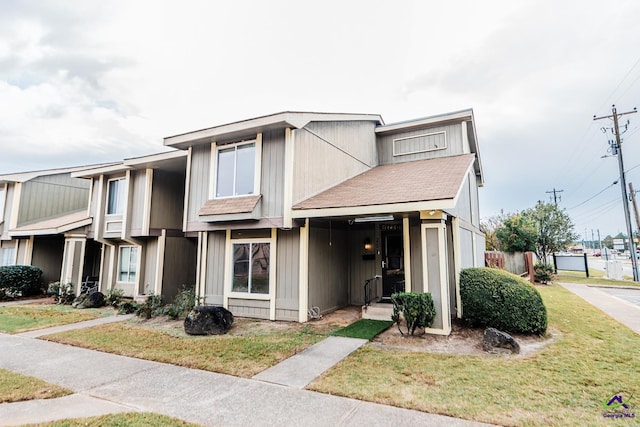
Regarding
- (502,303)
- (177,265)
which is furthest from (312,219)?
(177,265)

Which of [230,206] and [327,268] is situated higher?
[230,206]

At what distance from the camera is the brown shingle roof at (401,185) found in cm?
712

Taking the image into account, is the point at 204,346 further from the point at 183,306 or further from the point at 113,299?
the point at 113,299

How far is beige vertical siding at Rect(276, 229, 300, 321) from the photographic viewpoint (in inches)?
332

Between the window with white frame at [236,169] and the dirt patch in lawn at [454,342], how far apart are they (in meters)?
5.30

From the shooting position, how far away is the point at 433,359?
213 inches

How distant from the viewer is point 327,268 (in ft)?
30.7

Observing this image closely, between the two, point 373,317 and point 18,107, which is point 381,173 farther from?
point 18,107

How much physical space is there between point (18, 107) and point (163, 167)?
520 inches

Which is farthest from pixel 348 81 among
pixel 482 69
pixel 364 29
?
pixel 482 69

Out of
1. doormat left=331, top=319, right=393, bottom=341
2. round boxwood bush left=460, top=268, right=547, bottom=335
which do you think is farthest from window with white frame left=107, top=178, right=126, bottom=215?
round boxwood bush left=460, top=268, right=547, bottom=335

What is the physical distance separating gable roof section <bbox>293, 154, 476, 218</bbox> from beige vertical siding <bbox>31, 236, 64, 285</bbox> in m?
15.2

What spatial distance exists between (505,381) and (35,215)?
21191mm

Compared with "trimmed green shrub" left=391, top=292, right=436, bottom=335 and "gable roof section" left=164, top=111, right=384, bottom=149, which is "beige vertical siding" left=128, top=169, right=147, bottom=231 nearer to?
"gable roof section" left=164, top=111, right=384, bottom=149
